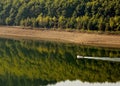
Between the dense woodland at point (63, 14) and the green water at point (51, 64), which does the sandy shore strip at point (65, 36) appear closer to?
the dense woodland at point (63, 14)

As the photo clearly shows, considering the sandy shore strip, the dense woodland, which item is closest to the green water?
the sandy shore strip

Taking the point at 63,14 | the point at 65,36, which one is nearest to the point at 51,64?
the point at 65,36

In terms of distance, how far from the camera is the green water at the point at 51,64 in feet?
157

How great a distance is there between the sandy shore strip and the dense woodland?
3.23m

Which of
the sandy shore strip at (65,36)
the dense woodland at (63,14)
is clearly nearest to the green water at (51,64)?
the sandy shore strip at (65,36)

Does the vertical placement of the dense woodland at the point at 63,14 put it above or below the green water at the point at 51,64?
above

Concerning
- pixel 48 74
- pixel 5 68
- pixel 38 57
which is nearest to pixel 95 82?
pixel 48 74

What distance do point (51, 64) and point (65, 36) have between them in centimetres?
2447

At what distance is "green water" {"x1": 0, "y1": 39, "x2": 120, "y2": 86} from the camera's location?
4796 cm

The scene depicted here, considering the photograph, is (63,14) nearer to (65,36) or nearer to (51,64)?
(65,36)

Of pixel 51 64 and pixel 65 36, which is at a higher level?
pixel 65 36

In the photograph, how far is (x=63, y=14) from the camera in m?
91.4

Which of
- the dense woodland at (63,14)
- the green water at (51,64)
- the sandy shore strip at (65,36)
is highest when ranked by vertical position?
the dense woodland at (63,14)

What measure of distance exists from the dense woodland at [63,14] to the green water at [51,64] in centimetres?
1070
